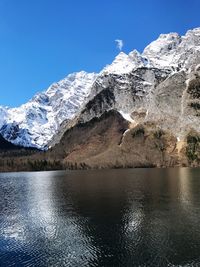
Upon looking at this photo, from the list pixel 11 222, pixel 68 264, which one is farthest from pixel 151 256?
pixel 11 222

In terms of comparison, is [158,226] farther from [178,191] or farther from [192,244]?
[178,191]

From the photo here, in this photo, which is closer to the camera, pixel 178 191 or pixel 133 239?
pixel 133 239

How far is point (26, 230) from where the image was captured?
73688 mm

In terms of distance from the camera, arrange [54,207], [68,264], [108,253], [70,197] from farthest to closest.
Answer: [70,197], [54,207], [108,253], [68,264]

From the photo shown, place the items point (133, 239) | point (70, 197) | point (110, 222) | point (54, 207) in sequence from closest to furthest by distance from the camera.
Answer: point (133, 239) < point (110, 222) < point (54, 207) < point (70, 197)

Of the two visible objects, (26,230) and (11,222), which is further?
(11,222)

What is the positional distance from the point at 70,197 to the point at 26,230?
5068cm

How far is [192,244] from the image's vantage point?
58969mm

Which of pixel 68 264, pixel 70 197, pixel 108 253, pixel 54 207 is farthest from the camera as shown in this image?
pixel 70 197

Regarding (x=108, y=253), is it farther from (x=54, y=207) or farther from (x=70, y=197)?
(x=70, y=197)

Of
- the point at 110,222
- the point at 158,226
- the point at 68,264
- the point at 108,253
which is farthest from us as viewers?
the point at 110,222

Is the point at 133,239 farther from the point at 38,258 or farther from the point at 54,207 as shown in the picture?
the point at 54,207

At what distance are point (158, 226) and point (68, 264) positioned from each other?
26.2 meters

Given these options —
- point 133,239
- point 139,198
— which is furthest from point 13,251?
point 139,198
